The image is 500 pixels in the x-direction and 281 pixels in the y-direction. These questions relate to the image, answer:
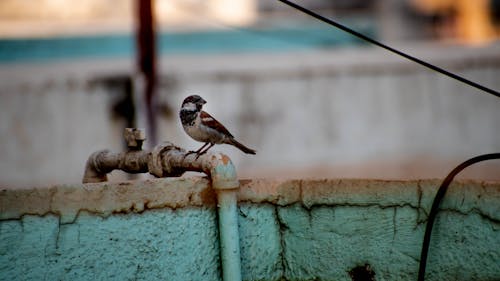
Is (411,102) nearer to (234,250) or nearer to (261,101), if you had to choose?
(261,101)

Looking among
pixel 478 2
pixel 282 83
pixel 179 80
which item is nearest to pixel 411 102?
pixel 282 83

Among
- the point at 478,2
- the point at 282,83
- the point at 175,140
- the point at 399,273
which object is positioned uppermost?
the point at 478,2

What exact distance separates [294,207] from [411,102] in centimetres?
688

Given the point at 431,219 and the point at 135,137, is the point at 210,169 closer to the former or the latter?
the point at 135,137

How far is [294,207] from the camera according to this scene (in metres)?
3.14

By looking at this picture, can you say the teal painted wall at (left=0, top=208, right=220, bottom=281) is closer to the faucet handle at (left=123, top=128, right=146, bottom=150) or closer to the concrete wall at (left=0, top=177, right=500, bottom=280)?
the concrete wall at (left=0, top=177, right=500, bottom=280)

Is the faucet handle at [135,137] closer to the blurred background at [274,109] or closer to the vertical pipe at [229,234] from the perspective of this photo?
the vertical pipe at [229,234]

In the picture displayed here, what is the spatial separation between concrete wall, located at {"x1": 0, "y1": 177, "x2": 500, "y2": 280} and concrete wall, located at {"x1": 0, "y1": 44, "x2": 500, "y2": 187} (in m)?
5.78

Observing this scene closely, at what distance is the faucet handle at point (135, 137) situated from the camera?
343 centimetres

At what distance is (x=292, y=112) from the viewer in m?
9.51

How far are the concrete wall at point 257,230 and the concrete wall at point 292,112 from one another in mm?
5781

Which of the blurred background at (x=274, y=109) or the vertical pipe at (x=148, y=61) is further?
the blurred background at (x=274, y=109)

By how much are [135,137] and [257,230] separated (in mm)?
725

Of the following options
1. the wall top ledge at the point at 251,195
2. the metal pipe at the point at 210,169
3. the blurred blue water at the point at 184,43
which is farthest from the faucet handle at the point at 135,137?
the blurred blue water at the point at 184,43
